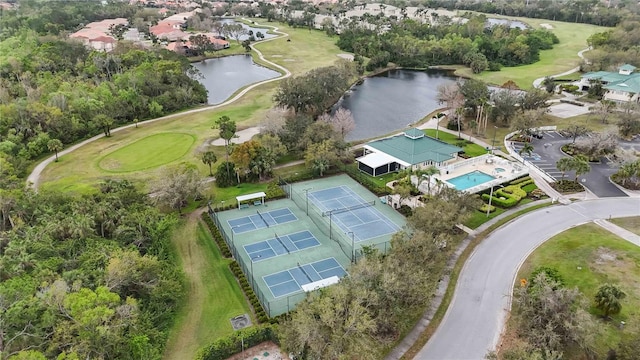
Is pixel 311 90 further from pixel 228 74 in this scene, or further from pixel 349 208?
pixel 228 74

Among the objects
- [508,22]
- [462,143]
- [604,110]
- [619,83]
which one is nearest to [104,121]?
[462,143]

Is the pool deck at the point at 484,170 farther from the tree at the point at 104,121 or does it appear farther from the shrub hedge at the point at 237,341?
the tree at the point at 104,121

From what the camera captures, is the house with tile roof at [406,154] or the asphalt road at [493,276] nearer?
the asphalt road at [493,276]

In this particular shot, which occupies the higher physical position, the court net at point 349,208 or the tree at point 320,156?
the tree at point 320,156

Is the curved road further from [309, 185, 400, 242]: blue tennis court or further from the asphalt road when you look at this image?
the asphalt road

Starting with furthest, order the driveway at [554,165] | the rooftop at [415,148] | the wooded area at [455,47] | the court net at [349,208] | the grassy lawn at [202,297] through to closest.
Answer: the wooded area at [455,47]
the rooftop at [415,148]
the driveway at [554,165]
the court net at [349,208]
the grassy lawn at [202,297]

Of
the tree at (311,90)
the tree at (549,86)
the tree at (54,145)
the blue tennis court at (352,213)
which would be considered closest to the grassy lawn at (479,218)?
the blue tennis court at (352,213)

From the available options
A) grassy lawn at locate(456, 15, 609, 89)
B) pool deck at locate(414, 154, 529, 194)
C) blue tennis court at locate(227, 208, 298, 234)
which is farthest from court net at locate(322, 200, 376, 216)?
grassy lawn at locate(456, 15, 609, 89)

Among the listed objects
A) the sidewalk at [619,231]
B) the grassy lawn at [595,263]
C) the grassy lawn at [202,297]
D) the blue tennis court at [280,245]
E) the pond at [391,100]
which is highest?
the grassy lawn at [595,263]
